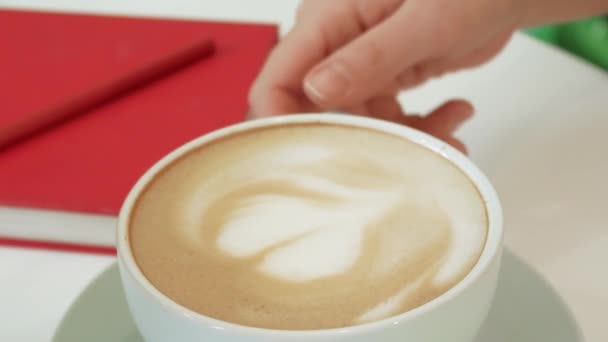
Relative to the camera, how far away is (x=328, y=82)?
0.62m

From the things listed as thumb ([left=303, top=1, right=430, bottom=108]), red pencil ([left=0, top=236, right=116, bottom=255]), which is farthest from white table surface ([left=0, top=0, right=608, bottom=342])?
thumb ([left=303, top=1, right=430, bottom=108])

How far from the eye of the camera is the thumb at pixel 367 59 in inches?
24.4

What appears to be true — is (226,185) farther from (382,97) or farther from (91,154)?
(382,97)

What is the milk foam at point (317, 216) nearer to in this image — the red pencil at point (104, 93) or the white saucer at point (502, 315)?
the white saucer at point (502, 315)

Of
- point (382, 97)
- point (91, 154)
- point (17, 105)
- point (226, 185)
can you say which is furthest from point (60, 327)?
point (382, 97)

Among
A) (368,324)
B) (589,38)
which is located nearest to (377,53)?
(368,324)

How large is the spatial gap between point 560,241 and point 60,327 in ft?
1.32

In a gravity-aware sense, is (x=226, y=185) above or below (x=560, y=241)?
above

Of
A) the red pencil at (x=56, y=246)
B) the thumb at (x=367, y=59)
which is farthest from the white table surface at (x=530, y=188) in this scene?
the thumb at (x=367, y=59)

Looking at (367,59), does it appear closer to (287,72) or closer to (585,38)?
(287,72)

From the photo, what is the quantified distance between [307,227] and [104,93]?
1.26ft

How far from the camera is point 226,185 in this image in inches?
18.4

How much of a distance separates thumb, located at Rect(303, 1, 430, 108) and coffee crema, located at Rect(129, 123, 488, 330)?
0.12m

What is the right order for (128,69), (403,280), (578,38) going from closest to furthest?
(403,280)
(128,69)
(578,38)
